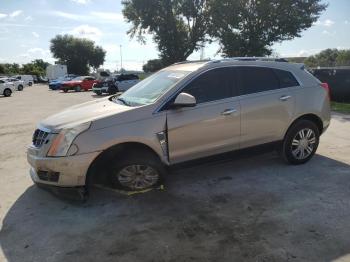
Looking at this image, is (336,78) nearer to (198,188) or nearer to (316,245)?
(198,188)

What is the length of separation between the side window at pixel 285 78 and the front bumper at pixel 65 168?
10.2 feet

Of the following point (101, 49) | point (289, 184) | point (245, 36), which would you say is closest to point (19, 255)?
point (289, 184)

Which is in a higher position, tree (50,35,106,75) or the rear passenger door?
tree (50,35,106,75)

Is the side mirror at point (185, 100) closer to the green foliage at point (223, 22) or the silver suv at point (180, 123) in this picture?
the silver suv at point (180, 123)

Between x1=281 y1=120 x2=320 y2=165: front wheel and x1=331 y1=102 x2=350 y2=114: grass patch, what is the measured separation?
23.4 ft

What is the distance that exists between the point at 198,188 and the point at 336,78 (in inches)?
443

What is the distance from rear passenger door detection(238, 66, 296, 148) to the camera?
5.43 m

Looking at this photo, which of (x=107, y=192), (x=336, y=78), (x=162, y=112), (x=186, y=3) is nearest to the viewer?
(x=162, y=112)

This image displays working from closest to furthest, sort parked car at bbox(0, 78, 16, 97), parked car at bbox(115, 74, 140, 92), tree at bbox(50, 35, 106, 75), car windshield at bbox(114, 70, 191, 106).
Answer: car windshield at bbox(114, 70, 191, 106) → parked car at bbox(115, 74, 140, 92) → parked car at bbox(0, 78, 16, 97) → tree at bbox(50, 35, 106, 75)

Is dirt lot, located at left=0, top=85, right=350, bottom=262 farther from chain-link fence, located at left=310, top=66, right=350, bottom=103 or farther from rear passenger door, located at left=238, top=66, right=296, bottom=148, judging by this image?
chain-link fence, located at left=310, top=66, right=350, bottom=103

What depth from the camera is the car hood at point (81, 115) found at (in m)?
4.65

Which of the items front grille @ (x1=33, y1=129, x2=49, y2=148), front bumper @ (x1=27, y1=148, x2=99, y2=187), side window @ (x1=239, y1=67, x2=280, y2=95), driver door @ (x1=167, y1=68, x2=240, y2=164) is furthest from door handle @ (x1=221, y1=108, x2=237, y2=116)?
front grille @ (x1=33, y1=129, x2=49, y2=148)

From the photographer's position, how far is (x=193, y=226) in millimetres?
4070

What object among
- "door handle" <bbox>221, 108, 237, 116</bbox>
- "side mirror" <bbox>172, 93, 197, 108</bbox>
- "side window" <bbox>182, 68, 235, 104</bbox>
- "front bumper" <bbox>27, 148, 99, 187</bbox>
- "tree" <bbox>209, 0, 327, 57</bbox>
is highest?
"tree" <bbox>209, 0, 327, 57</bbox>
